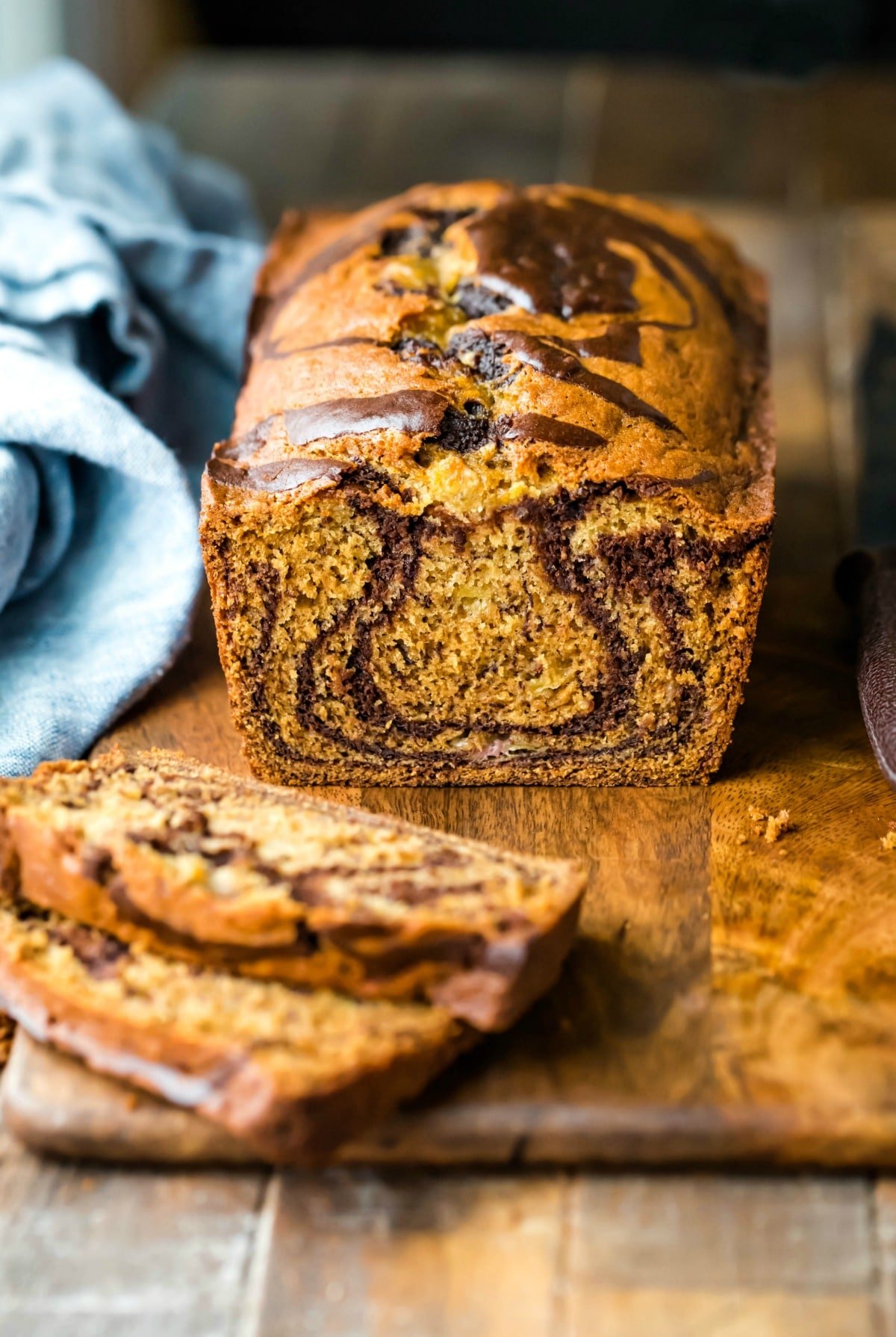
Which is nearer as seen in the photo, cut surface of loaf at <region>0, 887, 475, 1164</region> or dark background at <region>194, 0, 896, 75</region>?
cut surface of loaf at <region>0, 887, 475, 1164</region>

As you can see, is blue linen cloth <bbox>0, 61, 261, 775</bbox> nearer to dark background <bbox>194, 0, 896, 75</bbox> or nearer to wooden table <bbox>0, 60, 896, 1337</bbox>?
wooden table <bbox>0, 60, 896, 1337</bbox>

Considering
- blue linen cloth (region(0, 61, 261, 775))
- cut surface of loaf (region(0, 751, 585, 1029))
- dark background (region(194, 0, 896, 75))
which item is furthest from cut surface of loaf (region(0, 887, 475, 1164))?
dark background (region(194, 0, 896, 75))

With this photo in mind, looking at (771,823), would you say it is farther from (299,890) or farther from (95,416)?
(95,416)

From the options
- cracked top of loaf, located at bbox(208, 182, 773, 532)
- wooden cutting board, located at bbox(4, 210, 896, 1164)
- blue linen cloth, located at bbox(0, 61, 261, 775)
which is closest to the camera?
wooden cutting board, located at bbox(4, 210, 896, 1164)

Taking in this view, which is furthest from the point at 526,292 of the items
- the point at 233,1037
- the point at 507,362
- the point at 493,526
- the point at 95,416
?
the point at 233,1037

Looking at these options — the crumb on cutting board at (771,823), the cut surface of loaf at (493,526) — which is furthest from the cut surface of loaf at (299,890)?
the crumb on cutting board at (771,823)

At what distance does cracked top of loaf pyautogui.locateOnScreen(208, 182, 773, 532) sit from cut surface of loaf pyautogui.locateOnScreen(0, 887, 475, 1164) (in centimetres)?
89

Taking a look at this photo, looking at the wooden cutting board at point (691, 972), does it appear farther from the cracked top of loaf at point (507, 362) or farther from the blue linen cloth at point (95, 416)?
the cracked top of loaf at point (507, 362)

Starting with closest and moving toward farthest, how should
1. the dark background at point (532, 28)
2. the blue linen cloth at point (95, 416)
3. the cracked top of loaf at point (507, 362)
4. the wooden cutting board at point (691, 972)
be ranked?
the wooden cutting board at point (691, 972), the cracked top of loaf at point (507, 362), the blue linen cloth at point (95, 416), the dark background at point (532, 28)

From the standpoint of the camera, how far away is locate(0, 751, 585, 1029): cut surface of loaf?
2092mm

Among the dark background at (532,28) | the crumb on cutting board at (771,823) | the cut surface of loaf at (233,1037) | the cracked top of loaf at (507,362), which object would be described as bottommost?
the dark background at (532,28)

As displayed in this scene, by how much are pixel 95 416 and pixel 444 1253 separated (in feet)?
6.14

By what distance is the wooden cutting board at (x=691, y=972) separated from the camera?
2.07 m

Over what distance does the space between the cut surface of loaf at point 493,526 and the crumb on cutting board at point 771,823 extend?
0.17 meters
